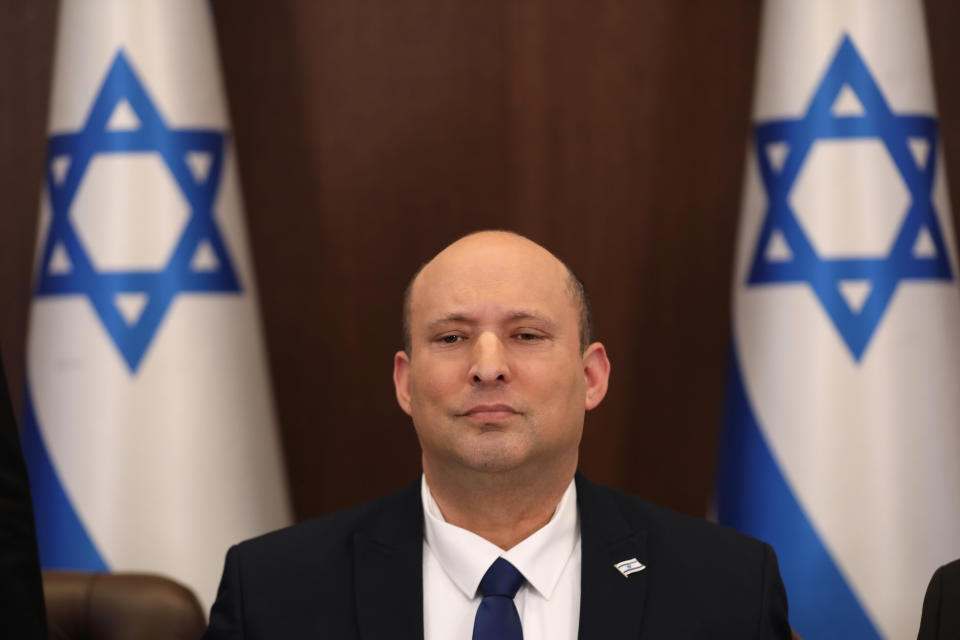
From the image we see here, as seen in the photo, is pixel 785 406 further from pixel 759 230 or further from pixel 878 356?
pixel 759 230

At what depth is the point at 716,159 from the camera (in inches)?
141

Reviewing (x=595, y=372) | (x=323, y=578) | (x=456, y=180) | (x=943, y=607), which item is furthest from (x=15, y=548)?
(x=456, y=180)

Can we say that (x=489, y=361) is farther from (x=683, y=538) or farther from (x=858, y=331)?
(x=858, y=331)

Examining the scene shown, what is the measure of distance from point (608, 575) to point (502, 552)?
6.3 inches

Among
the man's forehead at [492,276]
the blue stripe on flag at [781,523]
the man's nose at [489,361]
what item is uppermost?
the man's forehead at [492,276]

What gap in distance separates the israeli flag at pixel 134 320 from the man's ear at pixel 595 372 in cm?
137

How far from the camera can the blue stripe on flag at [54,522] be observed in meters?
2.84

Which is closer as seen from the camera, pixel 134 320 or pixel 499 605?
→ pixel 499 605

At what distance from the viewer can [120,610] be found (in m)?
2.01

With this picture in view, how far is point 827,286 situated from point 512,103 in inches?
50.0

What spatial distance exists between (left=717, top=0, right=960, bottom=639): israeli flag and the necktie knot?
1316 mm

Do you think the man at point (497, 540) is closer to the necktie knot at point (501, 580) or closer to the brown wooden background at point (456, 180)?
the necktie knot at point (501, 580)

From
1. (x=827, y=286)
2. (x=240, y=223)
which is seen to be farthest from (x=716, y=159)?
(x=240, y=223)

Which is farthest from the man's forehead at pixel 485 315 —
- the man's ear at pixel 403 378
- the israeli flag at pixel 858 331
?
the israeli flag at pixel 858 331
